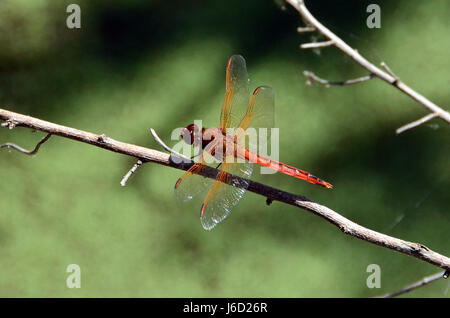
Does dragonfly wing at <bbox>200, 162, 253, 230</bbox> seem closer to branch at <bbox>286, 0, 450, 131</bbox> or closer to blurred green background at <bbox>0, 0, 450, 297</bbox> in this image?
branch at <bbox>286, 0, 450, 131</bbox>

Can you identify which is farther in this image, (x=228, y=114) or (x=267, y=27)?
(x=267, y=27)

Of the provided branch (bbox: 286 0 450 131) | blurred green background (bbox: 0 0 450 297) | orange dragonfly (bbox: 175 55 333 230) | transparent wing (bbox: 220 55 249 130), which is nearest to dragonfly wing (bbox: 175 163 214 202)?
orange dragonfly (bbox: 175 55 333 230)

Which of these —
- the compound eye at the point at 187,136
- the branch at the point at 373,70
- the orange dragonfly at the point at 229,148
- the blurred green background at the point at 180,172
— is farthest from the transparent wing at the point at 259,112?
the blurred green background at the point at 180,172

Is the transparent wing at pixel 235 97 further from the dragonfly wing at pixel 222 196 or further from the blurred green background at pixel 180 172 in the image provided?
the blurred green background at pixel 180 172

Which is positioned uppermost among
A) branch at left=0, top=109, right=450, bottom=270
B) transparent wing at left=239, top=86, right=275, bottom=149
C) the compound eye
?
transparent wing at left=239, top=86, right=275, bottom=149

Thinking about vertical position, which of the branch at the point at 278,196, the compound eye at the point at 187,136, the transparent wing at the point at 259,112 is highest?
the transparent wing at the point at 259,112

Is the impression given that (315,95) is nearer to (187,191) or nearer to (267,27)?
(267,27)

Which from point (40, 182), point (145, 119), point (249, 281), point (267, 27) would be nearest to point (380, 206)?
point (249, 281)
